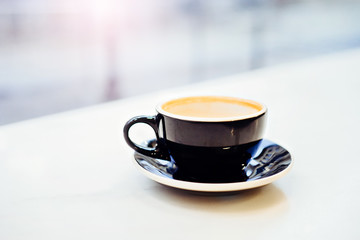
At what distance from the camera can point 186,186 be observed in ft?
1.07

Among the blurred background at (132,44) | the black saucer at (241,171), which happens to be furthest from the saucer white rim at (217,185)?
the blurred background at (132,44)

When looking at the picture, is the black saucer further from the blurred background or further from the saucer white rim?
the blurred background

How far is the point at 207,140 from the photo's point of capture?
342 millimetres

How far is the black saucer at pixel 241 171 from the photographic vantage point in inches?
13.1

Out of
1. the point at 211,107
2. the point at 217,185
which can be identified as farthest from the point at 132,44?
the point at 217,185

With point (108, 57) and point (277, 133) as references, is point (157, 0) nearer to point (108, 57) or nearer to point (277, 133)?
point (108, 57)

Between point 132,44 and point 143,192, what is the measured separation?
2.73 m

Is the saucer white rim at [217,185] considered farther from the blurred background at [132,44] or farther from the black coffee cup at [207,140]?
the blurred background at [132,44]

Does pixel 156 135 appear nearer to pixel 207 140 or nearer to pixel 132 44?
pixel 207 140

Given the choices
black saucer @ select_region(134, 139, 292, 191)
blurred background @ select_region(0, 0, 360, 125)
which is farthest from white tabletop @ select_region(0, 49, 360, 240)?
blurred background @ select_region(0, 0, 360, 125)

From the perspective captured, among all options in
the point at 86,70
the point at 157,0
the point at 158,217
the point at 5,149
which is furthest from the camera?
the point at 157,0

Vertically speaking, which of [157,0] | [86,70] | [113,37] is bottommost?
[86,70]

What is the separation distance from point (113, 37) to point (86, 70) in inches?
14.0

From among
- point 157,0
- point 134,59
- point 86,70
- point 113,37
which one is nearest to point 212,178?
point 113,37
